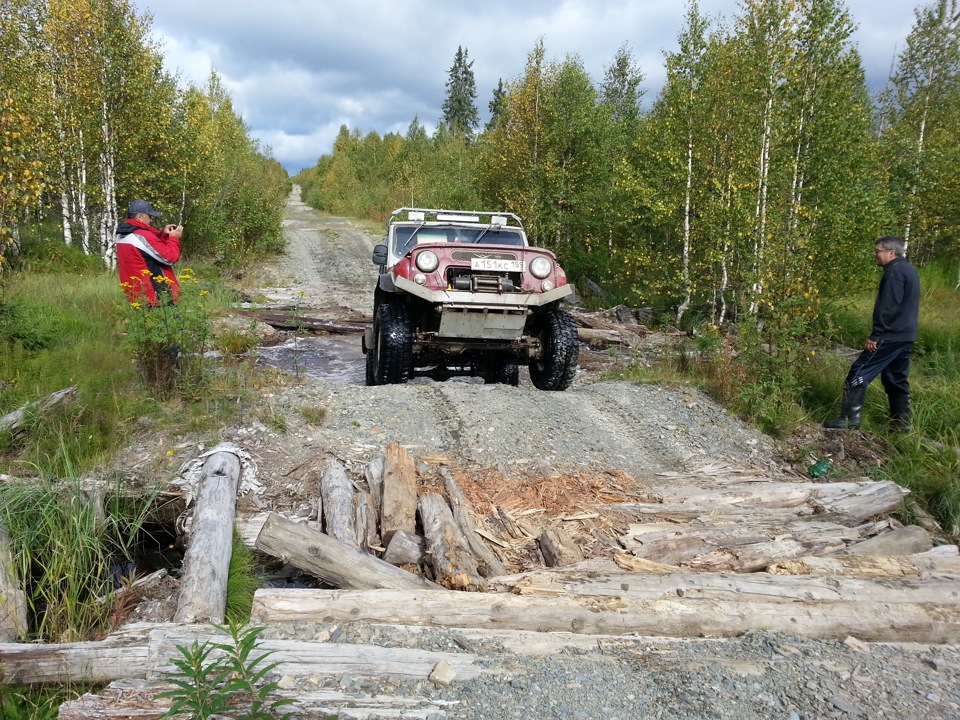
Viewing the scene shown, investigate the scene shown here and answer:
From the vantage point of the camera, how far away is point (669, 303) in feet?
50.5

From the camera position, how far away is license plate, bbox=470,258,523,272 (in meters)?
6.22

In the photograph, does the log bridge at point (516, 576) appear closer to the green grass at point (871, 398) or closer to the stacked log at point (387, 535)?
the stacked log at point (387, 535)

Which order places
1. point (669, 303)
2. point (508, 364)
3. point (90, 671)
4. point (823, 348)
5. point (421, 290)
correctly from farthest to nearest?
point (669, 303), point (823, 348), point (508, 364), point (421, 290), point (90, 671)

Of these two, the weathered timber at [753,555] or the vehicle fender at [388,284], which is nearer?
the weathered timber at [753,555]

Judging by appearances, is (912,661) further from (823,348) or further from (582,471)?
(823,348)

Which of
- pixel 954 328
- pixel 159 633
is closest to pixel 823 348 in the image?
pixel 954 328

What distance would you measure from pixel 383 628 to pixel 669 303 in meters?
13.9

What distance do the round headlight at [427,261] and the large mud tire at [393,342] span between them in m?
0.59

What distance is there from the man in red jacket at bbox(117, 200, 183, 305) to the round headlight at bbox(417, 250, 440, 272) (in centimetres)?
225

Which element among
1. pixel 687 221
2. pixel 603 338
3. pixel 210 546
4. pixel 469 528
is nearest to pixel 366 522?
pixel 469 528

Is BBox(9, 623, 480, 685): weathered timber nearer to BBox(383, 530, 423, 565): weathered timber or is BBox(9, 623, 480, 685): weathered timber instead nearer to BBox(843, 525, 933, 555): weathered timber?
BBox(383, 530, 423, 565): weathered timber

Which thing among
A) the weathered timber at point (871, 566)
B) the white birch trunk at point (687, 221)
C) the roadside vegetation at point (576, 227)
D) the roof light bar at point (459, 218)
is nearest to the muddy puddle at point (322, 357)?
the roadside vegetation at point (576, 227)

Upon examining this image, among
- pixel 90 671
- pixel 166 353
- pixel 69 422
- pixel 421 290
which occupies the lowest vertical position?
pixel 90 671

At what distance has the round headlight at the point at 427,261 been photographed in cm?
616
